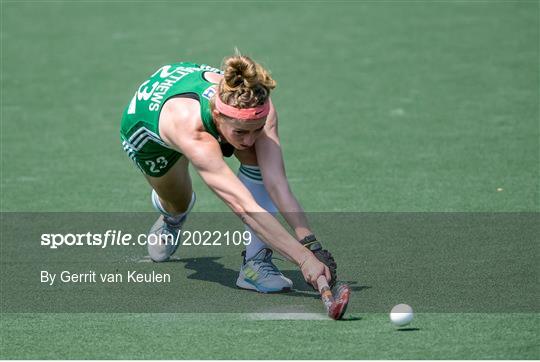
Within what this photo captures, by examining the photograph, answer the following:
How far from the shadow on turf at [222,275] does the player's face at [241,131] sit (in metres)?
0.94

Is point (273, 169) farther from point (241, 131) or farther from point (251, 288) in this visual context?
point (251, 288)

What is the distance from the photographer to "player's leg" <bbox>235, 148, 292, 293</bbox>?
6.29 meters

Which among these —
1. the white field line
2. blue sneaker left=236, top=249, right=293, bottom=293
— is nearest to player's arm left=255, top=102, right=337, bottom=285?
blue sneaker left=236, top=249, right=293, bottom=293

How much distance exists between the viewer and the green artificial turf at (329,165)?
5469mm

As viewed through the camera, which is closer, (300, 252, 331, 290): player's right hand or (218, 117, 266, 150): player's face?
(300, 252, 331, 290): player's right hand

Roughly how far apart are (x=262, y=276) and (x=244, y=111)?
1.07 m

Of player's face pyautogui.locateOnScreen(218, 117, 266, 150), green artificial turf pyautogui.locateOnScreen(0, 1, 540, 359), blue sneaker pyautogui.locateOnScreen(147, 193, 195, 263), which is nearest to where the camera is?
green artificial turf pyautogui.locateOnScreen(0, 1, 540, 359)

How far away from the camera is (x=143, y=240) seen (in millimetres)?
7590

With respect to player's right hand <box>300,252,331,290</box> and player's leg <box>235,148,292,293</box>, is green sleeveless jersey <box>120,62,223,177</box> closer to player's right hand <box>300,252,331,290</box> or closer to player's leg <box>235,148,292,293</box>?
player's leg <box>235,148,292,293</box>

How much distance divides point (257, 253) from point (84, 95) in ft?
20.2

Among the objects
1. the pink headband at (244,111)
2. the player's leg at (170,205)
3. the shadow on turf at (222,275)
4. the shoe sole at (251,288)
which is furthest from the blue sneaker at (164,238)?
the pink headband at (244,111)

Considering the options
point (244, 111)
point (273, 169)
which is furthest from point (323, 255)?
point (244, 111)

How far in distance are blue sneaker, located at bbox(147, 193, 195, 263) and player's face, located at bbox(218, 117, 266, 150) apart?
1408 mm

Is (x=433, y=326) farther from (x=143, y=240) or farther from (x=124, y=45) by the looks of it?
(x=124, y=45)
